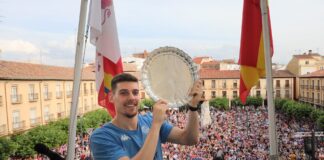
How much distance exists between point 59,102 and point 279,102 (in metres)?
31.0

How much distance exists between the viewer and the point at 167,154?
64.0ft

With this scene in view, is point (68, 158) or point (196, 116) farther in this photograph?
point (68, 158)

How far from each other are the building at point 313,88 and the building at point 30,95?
3259 centimetres

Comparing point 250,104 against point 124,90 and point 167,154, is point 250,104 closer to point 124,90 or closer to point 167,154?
point 167,154

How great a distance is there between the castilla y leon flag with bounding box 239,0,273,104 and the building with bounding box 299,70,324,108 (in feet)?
151

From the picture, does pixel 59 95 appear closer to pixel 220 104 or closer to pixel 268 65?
pixel 220 104

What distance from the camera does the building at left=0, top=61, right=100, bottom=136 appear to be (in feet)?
93.5

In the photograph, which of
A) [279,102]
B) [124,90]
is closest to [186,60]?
[124,90]

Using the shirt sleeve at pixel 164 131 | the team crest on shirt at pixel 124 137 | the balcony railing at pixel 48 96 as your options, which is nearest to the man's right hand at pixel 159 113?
the team crest on shirt at pixel 124 137

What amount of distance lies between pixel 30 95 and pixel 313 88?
1559 inches

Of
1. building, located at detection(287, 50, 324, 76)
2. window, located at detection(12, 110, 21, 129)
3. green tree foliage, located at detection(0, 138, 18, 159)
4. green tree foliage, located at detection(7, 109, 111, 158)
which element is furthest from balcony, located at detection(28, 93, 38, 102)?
building, located at detection(287, 50, 324, 76)

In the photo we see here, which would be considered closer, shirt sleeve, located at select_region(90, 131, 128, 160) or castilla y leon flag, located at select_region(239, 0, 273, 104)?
shirt sleeve, located at select_region(90, 131, 128, 160)

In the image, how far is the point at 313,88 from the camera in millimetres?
51562

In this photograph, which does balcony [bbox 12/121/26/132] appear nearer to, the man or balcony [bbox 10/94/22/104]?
balcony [bbox 10/94/22/104]
